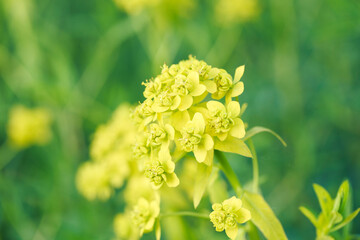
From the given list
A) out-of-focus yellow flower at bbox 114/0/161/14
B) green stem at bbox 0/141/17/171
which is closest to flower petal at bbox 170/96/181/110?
out-of-focus yellow flower at bbox 114/0/161/14

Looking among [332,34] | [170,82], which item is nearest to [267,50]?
[332,34]

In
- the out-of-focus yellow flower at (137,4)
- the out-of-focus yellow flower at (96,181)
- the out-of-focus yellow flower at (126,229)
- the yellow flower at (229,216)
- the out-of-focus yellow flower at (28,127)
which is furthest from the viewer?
the out-of-focus yellow flower at (28,127)

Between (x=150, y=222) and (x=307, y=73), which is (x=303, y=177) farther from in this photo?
(x=150, y=222)

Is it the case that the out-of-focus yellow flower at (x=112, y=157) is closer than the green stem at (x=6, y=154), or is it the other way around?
the out-of-focus yellow flower at (x=112, y=157)

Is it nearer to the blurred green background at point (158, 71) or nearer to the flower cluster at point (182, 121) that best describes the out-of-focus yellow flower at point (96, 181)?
the blurred green background at point (158, 71)

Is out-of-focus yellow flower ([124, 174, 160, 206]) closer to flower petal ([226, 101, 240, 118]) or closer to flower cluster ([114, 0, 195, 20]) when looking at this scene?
flower petal ([226, 101, 240, 118])

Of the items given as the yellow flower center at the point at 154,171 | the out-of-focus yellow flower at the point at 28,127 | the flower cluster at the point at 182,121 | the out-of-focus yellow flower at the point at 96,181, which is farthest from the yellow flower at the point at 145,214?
the out-of-focus yellow flower at the point at 28,127

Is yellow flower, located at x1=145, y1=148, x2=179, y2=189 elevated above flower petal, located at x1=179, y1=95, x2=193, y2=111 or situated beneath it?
situated beneath

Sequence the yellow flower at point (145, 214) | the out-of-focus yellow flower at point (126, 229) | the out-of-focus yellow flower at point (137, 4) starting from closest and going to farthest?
1. the yellow flower at point (145, 214)
2. the out-of-focus yellow flower at point (126, 229)
3. the out-of-focus yellow flower at point (137, 4)

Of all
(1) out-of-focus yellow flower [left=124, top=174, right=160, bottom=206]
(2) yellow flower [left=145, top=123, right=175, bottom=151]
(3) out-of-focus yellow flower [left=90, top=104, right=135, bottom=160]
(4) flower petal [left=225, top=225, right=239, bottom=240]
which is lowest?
(4) flower petal [left=225, top=225, right=239, bottom=240]
